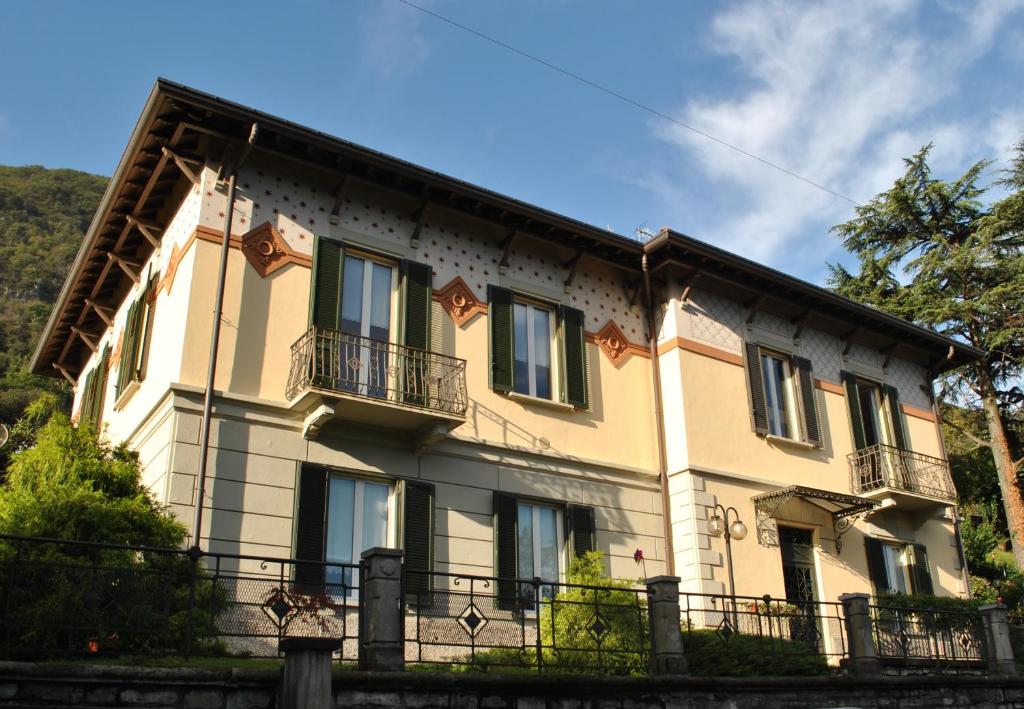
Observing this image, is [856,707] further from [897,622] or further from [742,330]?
[742,330]

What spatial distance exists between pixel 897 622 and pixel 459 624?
27.9ft

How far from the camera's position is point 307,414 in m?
13.4

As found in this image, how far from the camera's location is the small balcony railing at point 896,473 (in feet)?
63.3

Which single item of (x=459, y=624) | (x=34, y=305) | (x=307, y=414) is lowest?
(x=459, y=624)

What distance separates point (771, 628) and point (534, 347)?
19.7 feet

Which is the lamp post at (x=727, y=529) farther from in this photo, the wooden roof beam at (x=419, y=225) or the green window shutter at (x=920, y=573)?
the wooden roof beam at (x=419, y=225)

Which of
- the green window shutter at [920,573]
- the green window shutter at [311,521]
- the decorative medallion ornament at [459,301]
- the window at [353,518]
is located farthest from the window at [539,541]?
the green window shutter at [920,573]

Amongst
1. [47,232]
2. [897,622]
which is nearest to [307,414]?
[897,622]

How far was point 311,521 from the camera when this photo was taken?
1289cm

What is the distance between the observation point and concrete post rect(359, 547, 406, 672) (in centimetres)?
941

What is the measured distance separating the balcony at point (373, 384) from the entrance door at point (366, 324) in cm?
2

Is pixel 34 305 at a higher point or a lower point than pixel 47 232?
lower

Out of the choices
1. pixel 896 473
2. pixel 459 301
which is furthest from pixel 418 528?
pixel 896 473

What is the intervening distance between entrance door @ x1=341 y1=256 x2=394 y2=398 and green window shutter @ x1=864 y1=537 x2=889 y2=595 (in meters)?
10.5
